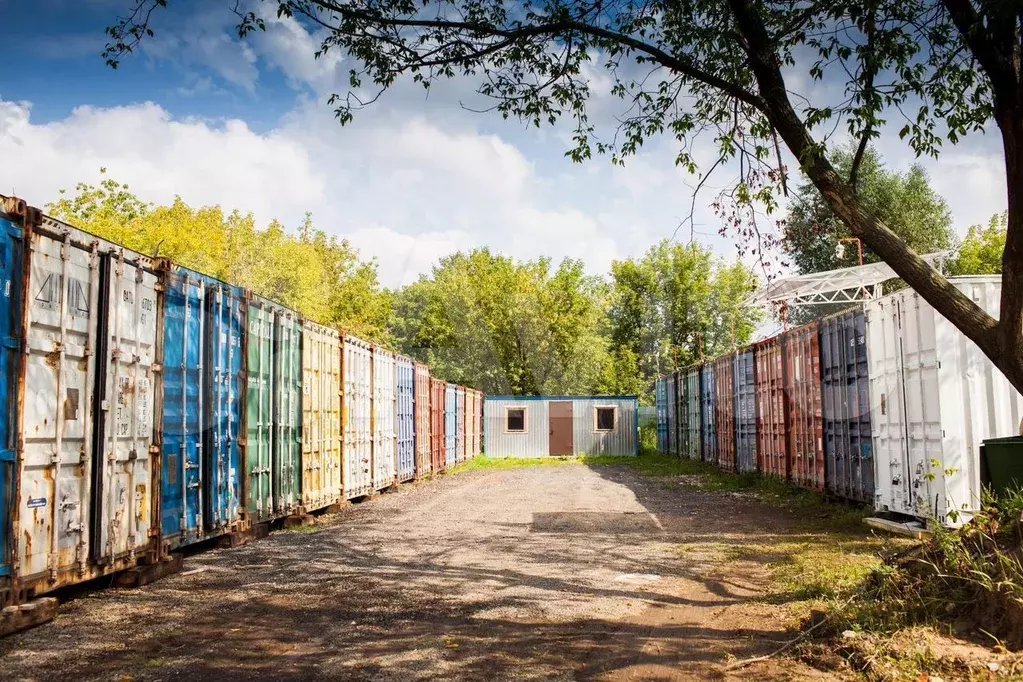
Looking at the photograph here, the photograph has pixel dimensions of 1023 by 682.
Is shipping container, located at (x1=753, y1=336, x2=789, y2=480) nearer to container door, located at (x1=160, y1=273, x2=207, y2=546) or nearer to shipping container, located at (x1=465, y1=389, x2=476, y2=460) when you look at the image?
container door, located at (x1=160, y1=273, x2=207, y2=546)

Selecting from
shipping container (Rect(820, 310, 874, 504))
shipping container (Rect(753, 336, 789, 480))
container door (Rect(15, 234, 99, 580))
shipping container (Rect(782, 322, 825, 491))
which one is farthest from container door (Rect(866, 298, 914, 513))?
container door (Rect(15, 234, 99, 580))

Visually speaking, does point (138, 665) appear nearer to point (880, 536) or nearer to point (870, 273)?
point (880, 536)

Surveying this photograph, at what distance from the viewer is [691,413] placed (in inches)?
1198

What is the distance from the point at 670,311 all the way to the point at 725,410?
108 feet

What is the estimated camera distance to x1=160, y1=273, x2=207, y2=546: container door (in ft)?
29.6

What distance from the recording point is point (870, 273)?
25297 millimetres

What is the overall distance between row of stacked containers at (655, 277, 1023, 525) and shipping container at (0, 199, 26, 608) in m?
7.56

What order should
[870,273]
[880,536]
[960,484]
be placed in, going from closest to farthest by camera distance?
[960,484] → [880,536] → [870,273]

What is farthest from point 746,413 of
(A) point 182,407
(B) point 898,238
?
(B) point 898,238

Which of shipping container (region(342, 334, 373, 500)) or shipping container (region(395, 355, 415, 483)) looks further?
shipping container (region(395, 355, 415, 483))

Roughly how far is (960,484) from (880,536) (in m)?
1.22

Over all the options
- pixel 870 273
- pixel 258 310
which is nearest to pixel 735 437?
pixel 870 273

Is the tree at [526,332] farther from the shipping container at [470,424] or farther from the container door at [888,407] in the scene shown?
the container door at [888,407]

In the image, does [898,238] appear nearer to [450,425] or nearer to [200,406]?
[200,406]
